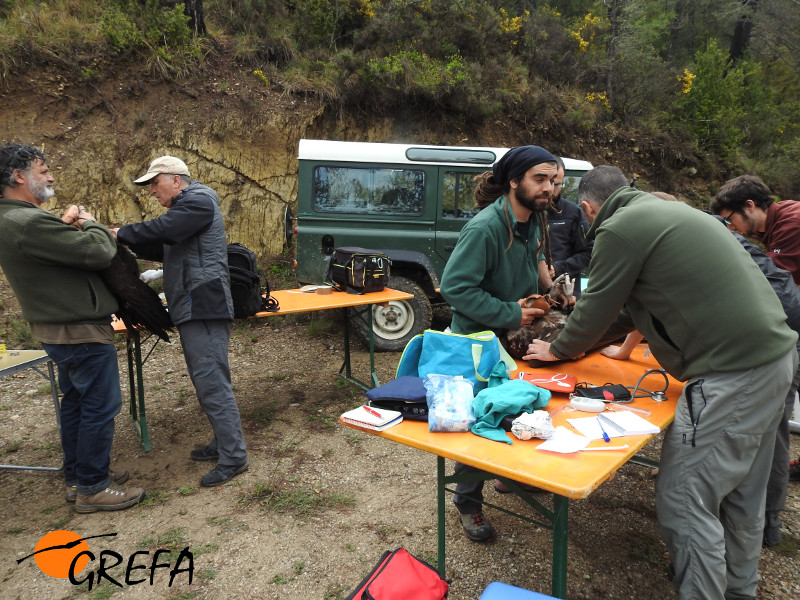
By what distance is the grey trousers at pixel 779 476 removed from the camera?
2.70 m

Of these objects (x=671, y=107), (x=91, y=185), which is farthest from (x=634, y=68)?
(x=91, y=185)

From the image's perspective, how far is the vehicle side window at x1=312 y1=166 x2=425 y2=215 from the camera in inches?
227

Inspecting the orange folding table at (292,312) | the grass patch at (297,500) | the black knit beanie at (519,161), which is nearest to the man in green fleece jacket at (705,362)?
the black knit beanie at (519,161)

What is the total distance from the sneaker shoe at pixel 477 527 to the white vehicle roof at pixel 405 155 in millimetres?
3915

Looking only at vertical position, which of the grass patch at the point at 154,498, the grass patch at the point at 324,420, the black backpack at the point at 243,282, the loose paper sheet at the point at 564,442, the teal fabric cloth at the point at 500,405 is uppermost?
the black backpack at the point at 243,282

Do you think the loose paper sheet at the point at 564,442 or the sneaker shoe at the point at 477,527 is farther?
the sneaker shoe at the point at 477,527

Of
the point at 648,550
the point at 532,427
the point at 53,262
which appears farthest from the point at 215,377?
the point at 648,550

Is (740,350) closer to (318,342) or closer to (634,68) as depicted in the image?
(318,342)

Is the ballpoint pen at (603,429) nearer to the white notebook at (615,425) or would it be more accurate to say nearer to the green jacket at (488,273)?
the white notebook at (615,425)

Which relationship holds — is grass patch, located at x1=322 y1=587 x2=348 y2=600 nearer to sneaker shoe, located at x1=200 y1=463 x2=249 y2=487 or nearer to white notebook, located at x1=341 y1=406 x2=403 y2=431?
white notebook, located at x1=341 y1=406 x2=403 y2=431

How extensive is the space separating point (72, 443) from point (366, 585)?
242 centimetres

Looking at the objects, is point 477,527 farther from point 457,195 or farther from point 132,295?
point 457,195

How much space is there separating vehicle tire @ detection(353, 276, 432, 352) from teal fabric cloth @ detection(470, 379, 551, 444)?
3.82 metres

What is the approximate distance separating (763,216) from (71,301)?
12.6ft
